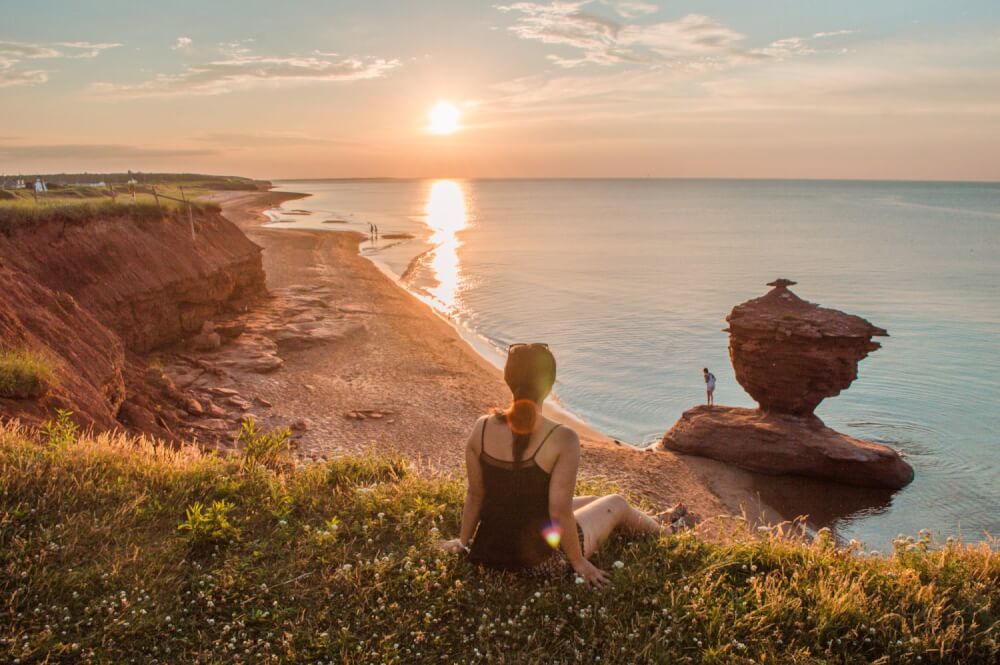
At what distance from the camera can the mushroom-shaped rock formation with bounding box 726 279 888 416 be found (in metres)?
16.9

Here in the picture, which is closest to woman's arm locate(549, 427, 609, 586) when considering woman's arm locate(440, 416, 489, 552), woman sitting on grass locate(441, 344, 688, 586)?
woman sitting on grass locate(441, 344, 688, 586)

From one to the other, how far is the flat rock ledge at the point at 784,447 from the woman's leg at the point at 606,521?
1290 centimetres

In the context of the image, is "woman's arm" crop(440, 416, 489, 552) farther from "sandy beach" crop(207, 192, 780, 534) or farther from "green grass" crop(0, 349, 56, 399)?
"green grass" crop(0, 349, 56, 399)

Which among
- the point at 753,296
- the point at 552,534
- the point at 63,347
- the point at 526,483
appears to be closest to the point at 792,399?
the point at 552,534

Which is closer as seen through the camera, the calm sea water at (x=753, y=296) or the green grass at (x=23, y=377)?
the green grass at (x=23, y=377)

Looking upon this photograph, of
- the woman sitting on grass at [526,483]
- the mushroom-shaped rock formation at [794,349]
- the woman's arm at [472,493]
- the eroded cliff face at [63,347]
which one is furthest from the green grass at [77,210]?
the mushroom-shaped rock formation at [794,349]

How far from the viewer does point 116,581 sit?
454 centimetres

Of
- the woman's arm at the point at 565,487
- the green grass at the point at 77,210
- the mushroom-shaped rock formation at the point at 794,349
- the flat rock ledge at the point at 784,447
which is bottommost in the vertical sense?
the flat rock ledge at the point at 784,447

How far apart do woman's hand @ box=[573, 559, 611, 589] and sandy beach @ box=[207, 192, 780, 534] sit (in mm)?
4106

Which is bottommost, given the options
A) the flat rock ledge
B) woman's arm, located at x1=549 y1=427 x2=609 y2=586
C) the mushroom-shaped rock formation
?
the flat rock ledge

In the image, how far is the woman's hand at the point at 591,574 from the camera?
186 inches

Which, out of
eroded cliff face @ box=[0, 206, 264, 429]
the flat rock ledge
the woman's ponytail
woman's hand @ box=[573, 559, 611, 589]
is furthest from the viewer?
the flat rock ledge

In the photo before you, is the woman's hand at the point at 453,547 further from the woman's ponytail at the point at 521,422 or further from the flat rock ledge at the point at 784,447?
the flat rock ledge at the point at 784,447

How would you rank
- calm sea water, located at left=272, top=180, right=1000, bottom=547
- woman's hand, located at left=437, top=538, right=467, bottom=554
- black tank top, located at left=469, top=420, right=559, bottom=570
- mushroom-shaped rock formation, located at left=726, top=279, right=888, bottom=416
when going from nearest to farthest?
black tank top, located at left=469, top=420, right=559, bottom=570 → woman's hand, located at left=437, top=538, right=467, bottom=554 → mushroom-shaped rock formation, located at left=726, top=279, right=888, bottom=416 → calm sea water, located at left=272, top=180, right=1000, bottom=547
